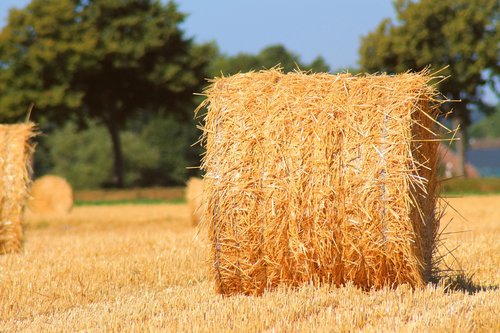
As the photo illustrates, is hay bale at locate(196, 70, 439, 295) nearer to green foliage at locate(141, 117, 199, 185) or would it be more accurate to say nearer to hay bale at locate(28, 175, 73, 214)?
hay bale at locate(28, 175, 73, 214)

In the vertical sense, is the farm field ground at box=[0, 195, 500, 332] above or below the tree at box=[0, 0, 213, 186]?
below

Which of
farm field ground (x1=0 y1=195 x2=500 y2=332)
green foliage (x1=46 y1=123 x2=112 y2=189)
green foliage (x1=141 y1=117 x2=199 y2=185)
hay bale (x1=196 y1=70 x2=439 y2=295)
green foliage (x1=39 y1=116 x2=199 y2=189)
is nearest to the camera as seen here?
farm field ground (x1=0 y1=195 x2=500 y2=332)

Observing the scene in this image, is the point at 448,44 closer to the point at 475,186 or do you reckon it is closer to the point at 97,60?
the point at 475,186

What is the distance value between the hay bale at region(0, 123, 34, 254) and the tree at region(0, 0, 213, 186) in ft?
104

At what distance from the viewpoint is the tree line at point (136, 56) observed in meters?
46.1

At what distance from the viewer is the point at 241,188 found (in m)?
8.13

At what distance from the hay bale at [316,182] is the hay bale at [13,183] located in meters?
6.11

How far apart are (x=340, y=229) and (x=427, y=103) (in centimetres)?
186

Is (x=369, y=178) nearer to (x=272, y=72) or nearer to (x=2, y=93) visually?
(x=272, y=72)

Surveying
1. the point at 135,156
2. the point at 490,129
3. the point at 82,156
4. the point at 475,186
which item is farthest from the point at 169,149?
the point at 490,129

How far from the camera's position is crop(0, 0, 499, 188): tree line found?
46.1 meters

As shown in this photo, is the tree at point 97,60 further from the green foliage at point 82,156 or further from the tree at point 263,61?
the tree at point 263,61

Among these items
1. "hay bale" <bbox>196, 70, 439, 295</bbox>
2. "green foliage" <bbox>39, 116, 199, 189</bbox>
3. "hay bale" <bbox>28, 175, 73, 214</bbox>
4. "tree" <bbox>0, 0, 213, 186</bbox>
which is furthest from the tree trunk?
"hay bale" <bbox>196, 70, 439, 295</bbox>

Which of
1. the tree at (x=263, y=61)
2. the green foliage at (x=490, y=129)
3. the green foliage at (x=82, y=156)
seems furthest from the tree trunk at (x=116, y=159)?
the green foliage at (x=490, y=129)
